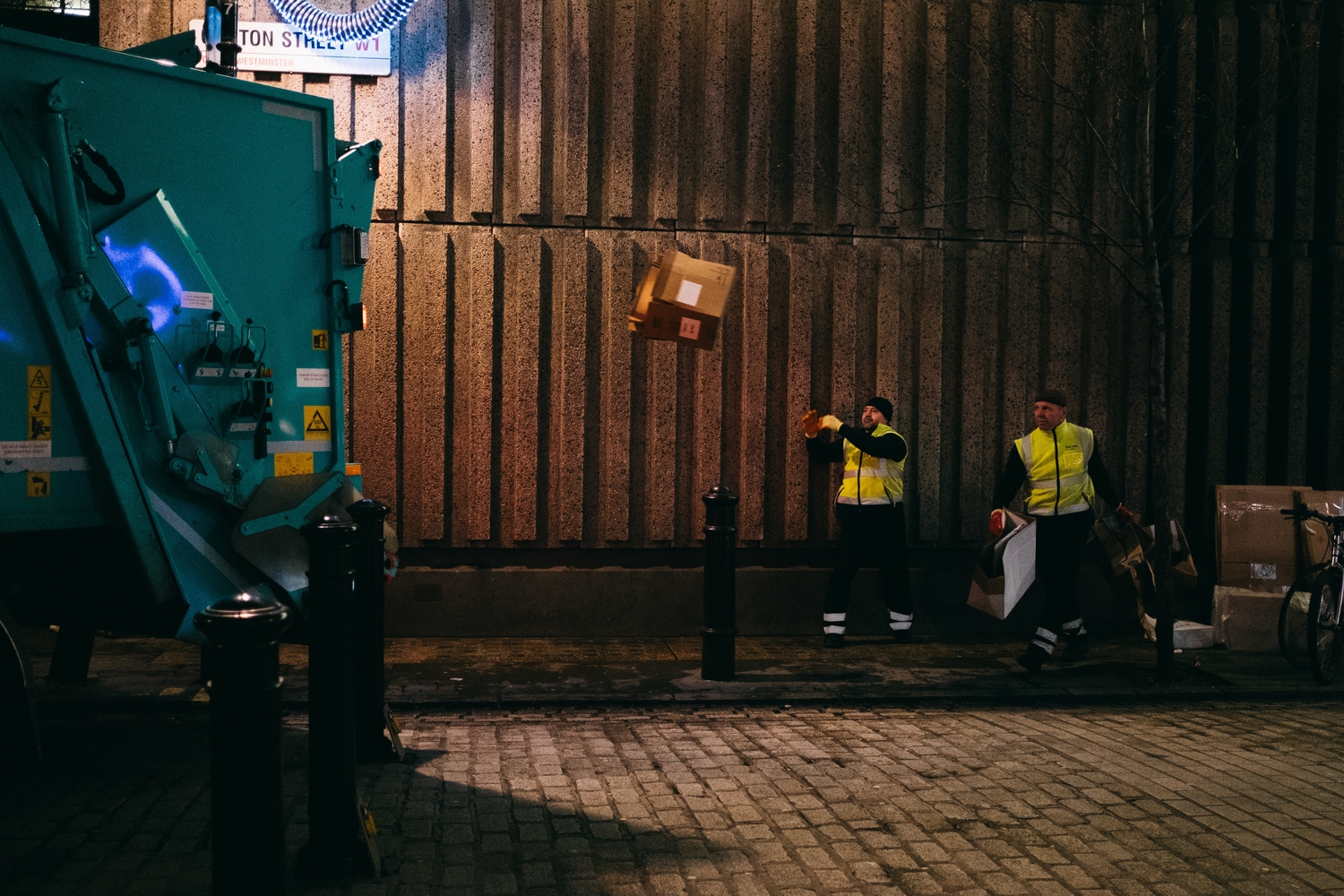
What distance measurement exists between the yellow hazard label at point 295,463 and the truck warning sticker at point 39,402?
114cm

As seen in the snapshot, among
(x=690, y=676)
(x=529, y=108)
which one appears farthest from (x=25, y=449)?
(x=529, y=108)

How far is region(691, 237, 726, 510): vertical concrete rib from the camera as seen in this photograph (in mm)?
8828

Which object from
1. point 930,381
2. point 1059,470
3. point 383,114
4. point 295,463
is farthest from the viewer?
point 930,381

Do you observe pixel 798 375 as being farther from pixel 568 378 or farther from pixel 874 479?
pixel 568 378

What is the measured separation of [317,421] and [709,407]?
3.63 m

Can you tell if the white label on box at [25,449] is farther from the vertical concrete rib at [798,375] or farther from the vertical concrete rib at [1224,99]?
the vertical concrete rib at [1224,99]

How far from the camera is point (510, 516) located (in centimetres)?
865

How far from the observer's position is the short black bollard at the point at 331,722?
12.8 ft

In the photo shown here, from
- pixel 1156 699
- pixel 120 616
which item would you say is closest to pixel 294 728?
pixel 120 616

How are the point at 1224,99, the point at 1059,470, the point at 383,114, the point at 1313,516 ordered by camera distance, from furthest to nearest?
the point at 1224,99
the point at 383,114
the point at 1313,516
the point at 1059,470

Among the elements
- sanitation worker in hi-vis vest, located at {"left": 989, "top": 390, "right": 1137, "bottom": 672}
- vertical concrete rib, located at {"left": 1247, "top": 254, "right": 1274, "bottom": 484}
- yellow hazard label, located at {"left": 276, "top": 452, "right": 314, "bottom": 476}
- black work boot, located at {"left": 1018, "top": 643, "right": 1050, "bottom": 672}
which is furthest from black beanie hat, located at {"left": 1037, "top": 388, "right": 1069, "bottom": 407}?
yellow hazard label, located at {"left": 276, "top": 452, "right": 314, "bottom": 476}

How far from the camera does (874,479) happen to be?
856 centimetres

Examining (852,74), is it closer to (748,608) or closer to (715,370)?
(715,370)

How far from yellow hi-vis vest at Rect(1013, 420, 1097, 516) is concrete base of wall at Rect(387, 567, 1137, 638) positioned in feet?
5.25
